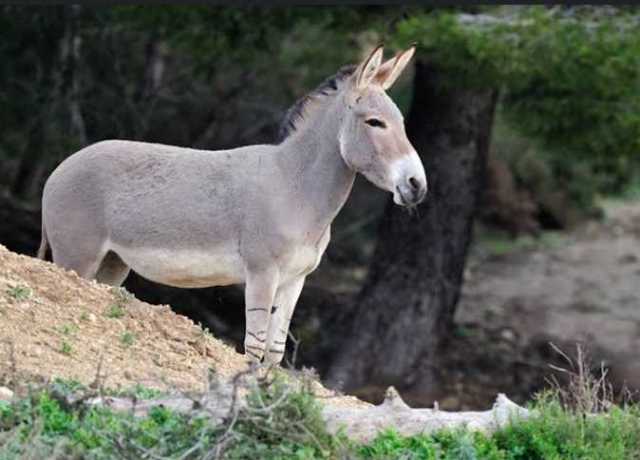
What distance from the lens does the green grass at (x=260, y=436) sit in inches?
237

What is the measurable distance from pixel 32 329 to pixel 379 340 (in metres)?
7.80

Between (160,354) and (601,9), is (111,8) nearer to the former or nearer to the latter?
(601,9)

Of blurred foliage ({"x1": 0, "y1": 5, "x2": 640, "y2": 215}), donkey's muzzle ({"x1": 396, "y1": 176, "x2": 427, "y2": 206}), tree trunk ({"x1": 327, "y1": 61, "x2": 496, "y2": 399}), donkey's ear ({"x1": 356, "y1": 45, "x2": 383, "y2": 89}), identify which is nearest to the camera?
donkey's muzzle ({"x1": 396, "y1": 176, "x2": 427, "y2": 206})

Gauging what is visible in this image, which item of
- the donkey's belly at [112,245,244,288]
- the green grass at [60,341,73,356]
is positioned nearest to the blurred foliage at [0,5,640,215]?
the donkey's belly at [112,245,244,288]

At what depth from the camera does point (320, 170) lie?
Answer: 8703 mm

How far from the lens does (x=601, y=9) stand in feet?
42.2

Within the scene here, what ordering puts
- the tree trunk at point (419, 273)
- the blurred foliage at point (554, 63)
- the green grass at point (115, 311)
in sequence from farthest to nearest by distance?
the tree trunk at point (419, 273)
the blurred foliage at point (554, 63)
the green grass at point (115, 311)

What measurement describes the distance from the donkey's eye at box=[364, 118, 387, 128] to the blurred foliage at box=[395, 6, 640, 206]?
3196mm

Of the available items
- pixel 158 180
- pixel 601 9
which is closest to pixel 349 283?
pixel 601 9

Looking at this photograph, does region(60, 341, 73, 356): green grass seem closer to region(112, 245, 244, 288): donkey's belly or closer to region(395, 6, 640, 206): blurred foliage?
region(112, 245, 244, 288): donkey's belly

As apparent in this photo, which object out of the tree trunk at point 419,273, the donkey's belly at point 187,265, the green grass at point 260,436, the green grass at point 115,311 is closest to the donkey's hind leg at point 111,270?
the donkey's belly at point 187,265

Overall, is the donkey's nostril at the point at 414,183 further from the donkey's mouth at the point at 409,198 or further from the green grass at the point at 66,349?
the green grass at the point at 66,349

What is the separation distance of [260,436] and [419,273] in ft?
29.5

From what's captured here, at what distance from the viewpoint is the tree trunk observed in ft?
48.4
